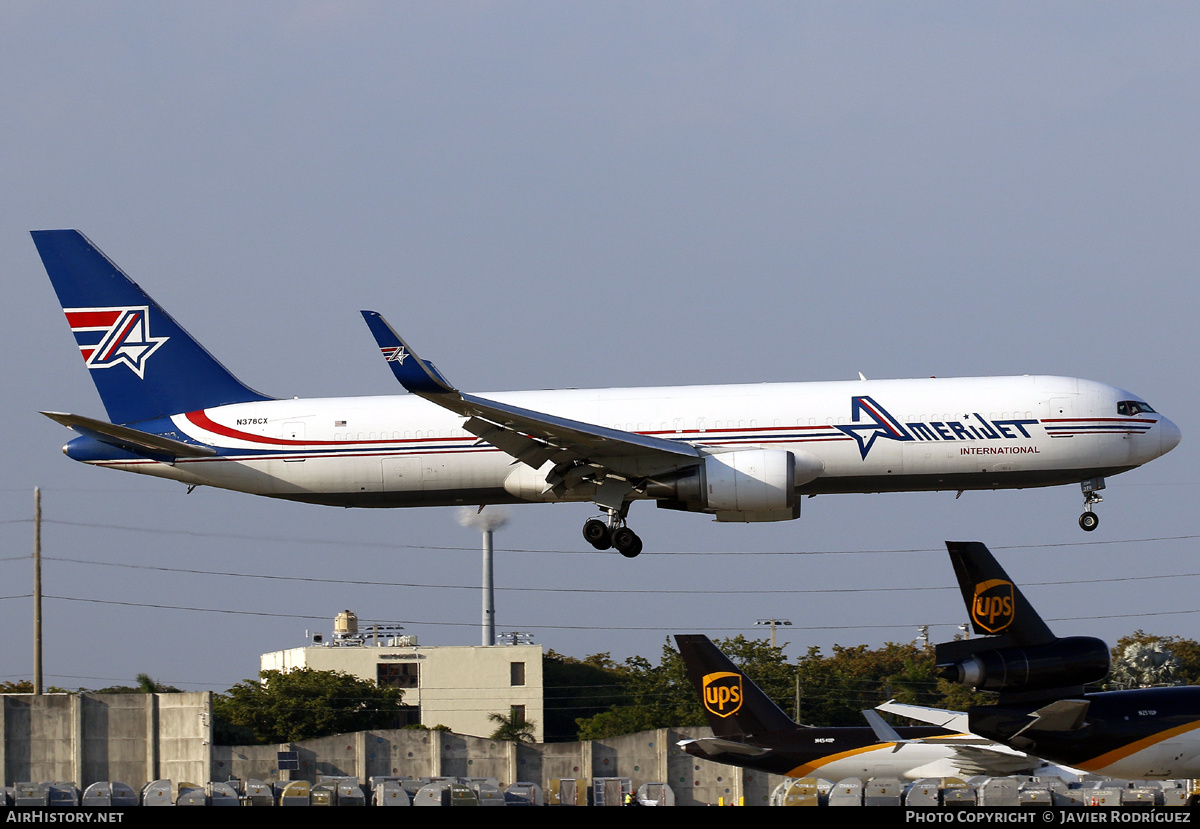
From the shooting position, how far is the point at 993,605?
32844 millimetres

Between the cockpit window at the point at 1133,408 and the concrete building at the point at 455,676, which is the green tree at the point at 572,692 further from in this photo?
the cockpit window at the point at 1133,408

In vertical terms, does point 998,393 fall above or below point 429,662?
above

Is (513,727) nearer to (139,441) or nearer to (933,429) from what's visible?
(139,441)

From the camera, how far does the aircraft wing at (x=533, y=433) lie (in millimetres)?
32438

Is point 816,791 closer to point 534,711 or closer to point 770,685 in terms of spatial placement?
point 770,685

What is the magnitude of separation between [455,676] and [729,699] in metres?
79.8

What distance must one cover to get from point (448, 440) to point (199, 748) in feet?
112

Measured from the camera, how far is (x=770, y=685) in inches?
3974

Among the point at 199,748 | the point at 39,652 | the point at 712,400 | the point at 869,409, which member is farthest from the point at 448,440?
the point at 39,652

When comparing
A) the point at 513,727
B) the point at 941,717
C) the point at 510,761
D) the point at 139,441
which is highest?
the point at 139,441

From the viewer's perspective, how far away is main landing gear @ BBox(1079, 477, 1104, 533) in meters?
38.7

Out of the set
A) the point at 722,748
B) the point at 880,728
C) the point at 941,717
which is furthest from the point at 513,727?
the point at 941,717

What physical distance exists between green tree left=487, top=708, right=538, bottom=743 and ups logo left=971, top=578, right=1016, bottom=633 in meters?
79.0

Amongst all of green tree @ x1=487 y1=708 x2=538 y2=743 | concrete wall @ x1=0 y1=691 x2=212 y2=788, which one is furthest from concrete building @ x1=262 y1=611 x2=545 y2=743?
concrete wall @ x1=0 y1=691 x2=212 y2=788
